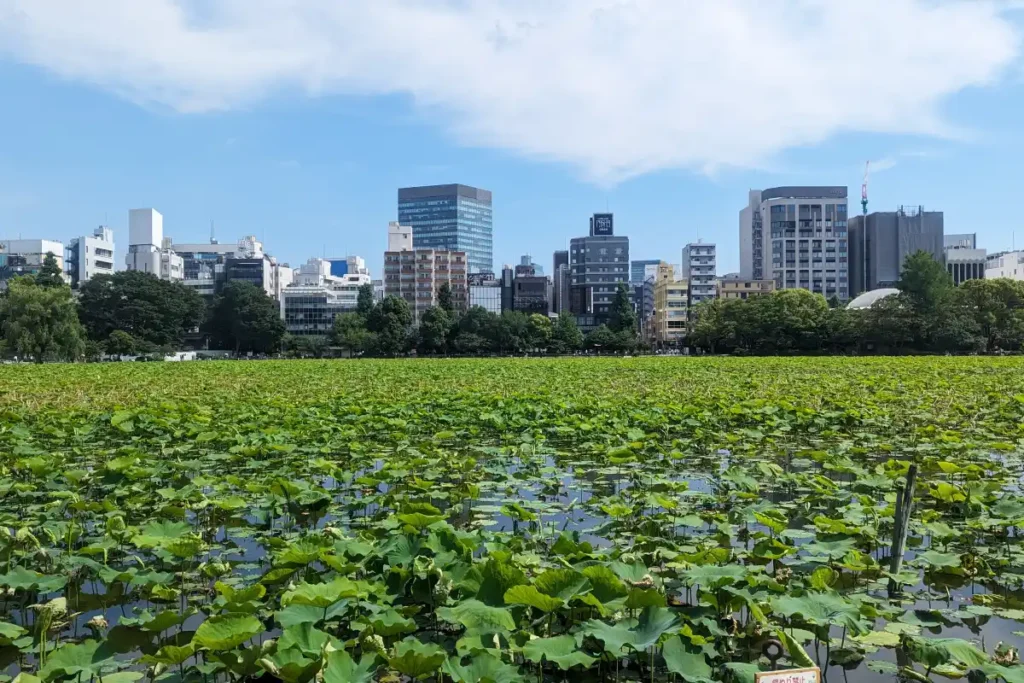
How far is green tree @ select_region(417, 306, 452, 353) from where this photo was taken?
65.8 metres

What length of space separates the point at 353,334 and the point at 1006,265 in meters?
81.5

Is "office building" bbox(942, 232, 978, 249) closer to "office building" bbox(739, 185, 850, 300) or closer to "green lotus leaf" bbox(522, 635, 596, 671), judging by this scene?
"office building" bbox(739, 185, 850, 300)

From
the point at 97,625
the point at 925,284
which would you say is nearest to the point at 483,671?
the point at 97,625

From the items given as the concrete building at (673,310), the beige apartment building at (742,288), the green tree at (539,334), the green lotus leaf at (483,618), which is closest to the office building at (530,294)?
the concrete building at (673,310)

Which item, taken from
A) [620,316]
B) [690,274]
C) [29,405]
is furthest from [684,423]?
[690,274]

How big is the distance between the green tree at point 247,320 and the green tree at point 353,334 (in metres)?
5.28

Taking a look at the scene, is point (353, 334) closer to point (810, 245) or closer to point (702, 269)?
point (702, 269)

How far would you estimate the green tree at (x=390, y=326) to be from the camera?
217 ft

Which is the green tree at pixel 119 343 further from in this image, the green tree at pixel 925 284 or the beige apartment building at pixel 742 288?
the beige apartment building at pixel 742 288

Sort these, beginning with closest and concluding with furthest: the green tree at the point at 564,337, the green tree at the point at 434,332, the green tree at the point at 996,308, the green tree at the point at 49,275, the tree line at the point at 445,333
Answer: the green tree at the point at 996,308 < the green tree at the point at 49,275 < the green tree at the point at 434,332 < the tree line at the point at 445,333 < the green tree at the point at 564,337

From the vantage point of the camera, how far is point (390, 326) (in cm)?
6656

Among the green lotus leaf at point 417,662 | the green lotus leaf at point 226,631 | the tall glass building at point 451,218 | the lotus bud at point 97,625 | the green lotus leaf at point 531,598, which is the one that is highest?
the tall glass building at point 451,218

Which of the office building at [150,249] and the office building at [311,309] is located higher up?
the office building at [150,249]

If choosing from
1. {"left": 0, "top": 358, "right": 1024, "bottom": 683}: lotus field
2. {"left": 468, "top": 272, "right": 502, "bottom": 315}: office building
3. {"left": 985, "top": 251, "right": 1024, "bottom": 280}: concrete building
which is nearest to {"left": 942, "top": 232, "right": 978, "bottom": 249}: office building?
{"left": 985, "top": 251, "right": 1024, "bottom": 280}: concrete building
